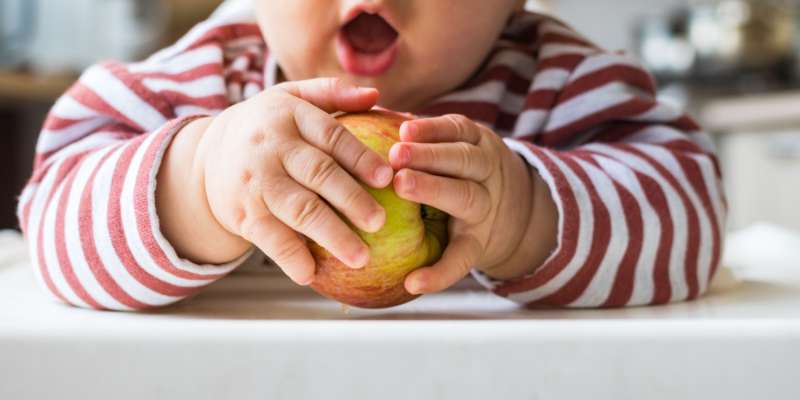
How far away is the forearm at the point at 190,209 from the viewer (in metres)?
0.48

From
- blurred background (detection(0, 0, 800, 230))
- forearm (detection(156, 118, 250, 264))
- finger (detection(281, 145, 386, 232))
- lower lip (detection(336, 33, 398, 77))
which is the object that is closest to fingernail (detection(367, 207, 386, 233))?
finger (detection(281, 145, 386, 232))

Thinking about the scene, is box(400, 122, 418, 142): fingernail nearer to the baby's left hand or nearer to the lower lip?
the baby's left hand

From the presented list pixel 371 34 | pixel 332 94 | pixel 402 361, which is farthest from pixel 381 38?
pixel 402 361

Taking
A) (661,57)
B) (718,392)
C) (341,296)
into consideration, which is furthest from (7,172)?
(718,392)

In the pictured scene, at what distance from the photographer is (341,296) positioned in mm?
458

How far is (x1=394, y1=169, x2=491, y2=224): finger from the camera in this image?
43 centimetres

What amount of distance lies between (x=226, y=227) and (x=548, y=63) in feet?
1.15

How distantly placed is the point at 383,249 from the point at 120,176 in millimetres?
180

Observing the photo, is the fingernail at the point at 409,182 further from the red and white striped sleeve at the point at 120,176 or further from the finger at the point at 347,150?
the red and white striped sleeve at the point at 120,176

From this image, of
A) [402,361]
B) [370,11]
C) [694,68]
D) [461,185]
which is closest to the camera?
[402,361]

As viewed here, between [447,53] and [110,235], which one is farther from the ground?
[447,53]

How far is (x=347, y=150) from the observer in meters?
0.42

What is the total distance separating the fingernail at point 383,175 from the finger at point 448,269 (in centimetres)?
6

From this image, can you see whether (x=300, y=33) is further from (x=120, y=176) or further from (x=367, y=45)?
(x=120, y=176)
